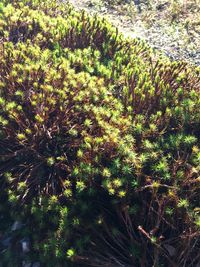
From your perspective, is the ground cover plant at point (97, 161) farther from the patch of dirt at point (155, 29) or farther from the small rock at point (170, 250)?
the patch of dirt at point (155, 29)

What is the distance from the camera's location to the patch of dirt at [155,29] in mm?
6285

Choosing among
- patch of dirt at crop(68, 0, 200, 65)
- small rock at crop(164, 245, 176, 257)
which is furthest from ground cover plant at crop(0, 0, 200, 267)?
patch of dirt at crop(68, 0, 200, 65)

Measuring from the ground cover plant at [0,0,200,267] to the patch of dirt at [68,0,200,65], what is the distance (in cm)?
165

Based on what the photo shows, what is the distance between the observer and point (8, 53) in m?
4.44

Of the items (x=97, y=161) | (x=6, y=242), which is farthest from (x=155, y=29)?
(x=6, y=242)

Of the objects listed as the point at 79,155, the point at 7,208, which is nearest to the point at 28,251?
the point at 7,208

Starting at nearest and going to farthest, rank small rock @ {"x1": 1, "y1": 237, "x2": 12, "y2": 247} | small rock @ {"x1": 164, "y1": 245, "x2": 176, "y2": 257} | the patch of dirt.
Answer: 1. small rock @ {"x1": 164, "y1": 245, "x2": 176, "y2": 257}
2. small rock @ {"x1": 1, "y1": 237, "x2": 12, "y2": 247}
3. the patch of dirt

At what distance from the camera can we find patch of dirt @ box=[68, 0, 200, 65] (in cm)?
629

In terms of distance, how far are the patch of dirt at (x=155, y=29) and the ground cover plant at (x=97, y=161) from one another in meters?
1.65

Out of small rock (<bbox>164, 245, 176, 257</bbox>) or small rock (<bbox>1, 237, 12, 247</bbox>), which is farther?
small rock (<bbox>1, 237, 12, 247</bbox>)

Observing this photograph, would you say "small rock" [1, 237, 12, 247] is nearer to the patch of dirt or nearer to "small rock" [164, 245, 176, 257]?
"small rock" [164, 245, 176, 257]

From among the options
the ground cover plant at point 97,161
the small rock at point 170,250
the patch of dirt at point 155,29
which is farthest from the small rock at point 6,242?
the patch of dirt at point 155,29

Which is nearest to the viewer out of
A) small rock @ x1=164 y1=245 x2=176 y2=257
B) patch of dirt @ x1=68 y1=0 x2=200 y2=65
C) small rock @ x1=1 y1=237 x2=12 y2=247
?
small rock @ x1=164 y1=245 x2=176 y2=257

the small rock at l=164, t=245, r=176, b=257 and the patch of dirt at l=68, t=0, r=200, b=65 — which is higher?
the patch of dirt at l=68, t=0, r=200, b=65
